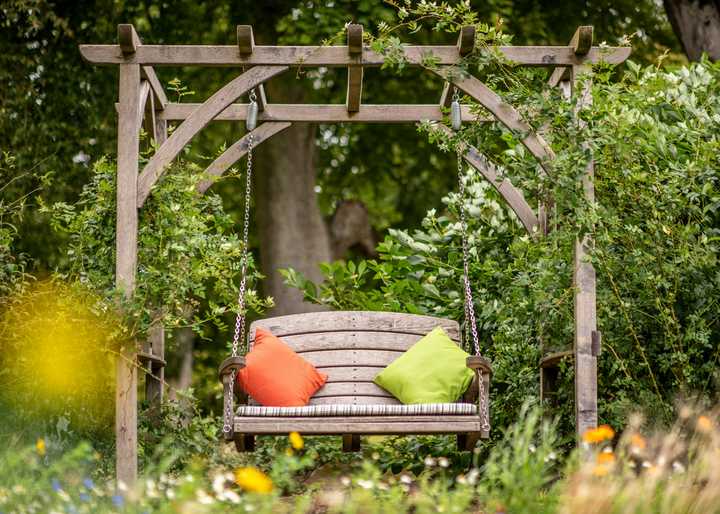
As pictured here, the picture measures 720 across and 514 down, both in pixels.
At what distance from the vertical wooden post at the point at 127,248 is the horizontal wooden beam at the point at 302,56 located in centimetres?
10

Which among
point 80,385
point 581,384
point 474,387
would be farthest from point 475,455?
point 80,385

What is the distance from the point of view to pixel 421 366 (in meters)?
6.02

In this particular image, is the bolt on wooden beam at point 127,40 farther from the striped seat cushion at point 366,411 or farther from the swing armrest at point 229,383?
the striped seat cushion at point 366,411

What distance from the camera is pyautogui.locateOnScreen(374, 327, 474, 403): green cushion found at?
5895 millimetres

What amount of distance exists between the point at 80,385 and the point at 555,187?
2496mm

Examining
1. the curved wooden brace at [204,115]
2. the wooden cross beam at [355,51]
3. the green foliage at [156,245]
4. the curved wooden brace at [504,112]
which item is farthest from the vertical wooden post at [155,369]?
the curved wooden brace at [504,112]

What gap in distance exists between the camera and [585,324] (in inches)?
203

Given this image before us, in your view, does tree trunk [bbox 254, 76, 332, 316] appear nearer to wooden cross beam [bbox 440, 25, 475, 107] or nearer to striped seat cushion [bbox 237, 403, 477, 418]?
wooden cross beam [bbox 440, 25, 475, 107]

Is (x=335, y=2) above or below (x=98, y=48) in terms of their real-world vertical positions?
above

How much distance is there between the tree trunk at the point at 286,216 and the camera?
413 inches

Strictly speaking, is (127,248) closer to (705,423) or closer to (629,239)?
(629,239)

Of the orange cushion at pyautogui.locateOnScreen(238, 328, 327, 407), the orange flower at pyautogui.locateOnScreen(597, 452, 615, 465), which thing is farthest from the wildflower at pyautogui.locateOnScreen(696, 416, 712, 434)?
the orange cushion at pyautogui.locateOnScreen(238, 328, 327, 407)

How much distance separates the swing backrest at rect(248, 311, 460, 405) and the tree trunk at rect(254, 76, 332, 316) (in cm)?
391

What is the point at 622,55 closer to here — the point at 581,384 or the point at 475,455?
the point at 581,384
